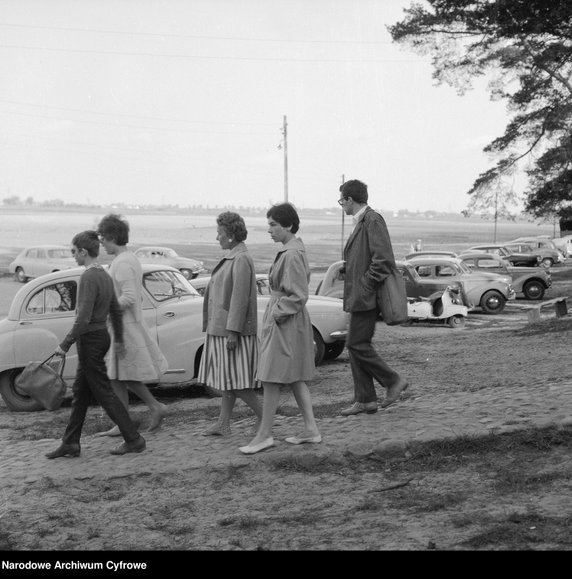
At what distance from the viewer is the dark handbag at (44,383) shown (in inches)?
271

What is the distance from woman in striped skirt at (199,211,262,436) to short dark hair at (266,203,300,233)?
0.38m

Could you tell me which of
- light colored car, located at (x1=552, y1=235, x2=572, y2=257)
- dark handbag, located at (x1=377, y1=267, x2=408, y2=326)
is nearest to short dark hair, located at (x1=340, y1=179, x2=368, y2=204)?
dark handbag, located at (x1=377, y1=267, x2=408, y2=326)

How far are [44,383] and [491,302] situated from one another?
17.1m

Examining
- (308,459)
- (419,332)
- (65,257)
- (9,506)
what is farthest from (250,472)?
(65,257)

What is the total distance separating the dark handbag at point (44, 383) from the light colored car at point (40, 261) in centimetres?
3120

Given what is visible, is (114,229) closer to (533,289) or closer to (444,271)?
(444,271)

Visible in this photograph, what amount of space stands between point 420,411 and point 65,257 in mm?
32736

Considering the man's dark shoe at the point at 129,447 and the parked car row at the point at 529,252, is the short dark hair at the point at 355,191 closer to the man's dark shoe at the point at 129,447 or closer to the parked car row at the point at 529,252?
the man's dark shoe at the point at 129,447

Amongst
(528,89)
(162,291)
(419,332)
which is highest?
(528,89)

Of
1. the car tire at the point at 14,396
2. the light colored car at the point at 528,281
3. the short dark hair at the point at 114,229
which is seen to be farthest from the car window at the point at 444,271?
the short dark hair at the point at 114,229

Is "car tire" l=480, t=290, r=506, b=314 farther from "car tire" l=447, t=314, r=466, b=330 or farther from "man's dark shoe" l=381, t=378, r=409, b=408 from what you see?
"man's dark shoe" l=381, t=378, r=409, b=408

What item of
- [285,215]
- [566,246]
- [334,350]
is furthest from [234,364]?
[566,246]

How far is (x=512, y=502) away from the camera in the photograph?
512cm

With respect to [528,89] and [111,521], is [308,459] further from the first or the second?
[528,89]
